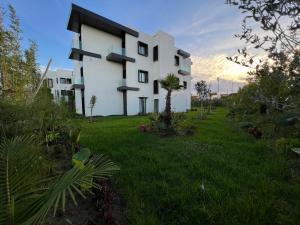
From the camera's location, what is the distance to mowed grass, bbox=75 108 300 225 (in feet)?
6.17

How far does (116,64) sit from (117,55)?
4.64 feet

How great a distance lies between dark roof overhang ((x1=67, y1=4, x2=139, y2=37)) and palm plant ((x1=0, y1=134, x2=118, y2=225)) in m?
15.2

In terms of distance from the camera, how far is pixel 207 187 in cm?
244

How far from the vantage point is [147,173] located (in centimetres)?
298

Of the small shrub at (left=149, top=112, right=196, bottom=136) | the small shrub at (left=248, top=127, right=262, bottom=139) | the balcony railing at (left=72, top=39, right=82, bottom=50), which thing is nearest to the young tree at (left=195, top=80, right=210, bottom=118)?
the small shrub at (left=149, top=112, right=196, bottom=136)

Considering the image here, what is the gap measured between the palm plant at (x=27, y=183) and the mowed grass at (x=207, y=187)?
3.60 feet

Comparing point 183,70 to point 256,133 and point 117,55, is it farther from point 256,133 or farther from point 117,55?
point 256,133

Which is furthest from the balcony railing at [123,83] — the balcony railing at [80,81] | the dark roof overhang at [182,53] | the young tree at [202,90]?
the dark roof overhang at [182,53]

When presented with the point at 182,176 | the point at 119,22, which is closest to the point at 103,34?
the point at 119,22

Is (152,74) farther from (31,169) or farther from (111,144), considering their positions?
(31,169)

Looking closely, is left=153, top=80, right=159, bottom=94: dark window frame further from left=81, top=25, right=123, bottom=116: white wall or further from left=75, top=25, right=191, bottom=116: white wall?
left=81, top=25, right=123, bottom=116: white wall

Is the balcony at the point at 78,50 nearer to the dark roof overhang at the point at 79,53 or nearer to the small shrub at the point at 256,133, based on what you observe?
the dark roof overhang at the point at 79,53

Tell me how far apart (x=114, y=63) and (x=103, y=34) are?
2822mm

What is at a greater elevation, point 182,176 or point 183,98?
point 183,98
